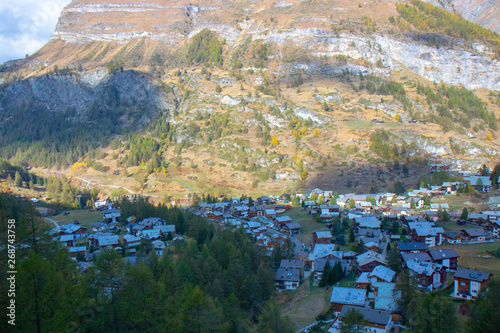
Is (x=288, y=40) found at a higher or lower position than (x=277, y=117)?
higher

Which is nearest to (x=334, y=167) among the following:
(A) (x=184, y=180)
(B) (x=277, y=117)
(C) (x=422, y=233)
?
(B) (x=277, y=117)

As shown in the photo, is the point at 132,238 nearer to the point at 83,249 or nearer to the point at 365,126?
the point at 83,249

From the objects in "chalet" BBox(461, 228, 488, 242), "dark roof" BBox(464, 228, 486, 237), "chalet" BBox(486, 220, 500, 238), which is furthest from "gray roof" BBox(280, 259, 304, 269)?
"chalet" BBox(486, 220, 500, 238)

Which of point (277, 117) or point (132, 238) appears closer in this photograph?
point (132, 238)

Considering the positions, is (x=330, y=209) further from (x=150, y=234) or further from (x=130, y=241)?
(x=130, y=241)

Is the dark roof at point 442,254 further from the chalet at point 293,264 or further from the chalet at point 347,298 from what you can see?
the chalet at point 293,264

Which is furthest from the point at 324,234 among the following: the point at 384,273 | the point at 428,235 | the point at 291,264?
the point at 384,273
